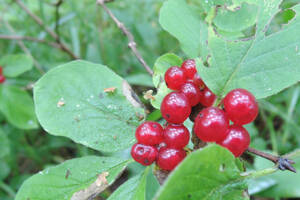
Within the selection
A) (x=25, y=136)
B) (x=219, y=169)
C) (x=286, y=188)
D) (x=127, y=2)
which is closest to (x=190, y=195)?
(x=219, y=169)

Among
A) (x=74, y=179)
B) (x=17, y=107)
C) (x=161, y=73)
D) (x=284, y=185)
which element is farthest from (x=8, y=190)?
(x=284, y=185)

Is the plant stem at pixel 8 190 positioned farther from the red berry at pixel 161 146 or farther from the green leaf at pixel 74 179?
the red berry at pixel 161 146

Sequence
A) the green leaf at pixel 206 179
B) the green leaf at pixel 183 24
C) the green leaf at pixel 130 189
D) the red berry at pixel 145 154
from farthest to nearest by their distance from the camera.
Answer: the green leaf at pixel 183 24 → the green leaf at pixel 130 189 → the red berry at pixel 145 154 → the green leaf at pixel 206 179

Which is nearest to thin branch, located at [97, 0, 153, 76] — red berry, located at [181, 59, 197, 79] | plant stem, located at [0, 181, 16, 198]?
red berry, located at [181, 59, 197, 79]

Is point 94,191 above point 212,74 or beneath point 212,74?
beneath

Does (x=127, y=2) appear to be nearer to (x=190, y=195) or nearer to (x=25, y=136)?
(x=25, y=136)

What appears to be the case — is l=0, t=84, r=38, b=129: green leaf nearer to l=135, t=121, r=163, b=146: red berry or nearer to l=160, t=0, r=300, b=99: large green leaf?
l=135, t=121, r=163, b=146: red berry

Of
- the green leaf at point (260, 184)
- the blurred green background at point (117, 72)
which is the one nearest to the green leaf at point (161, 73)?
the blurred green background at point (117, 72)
